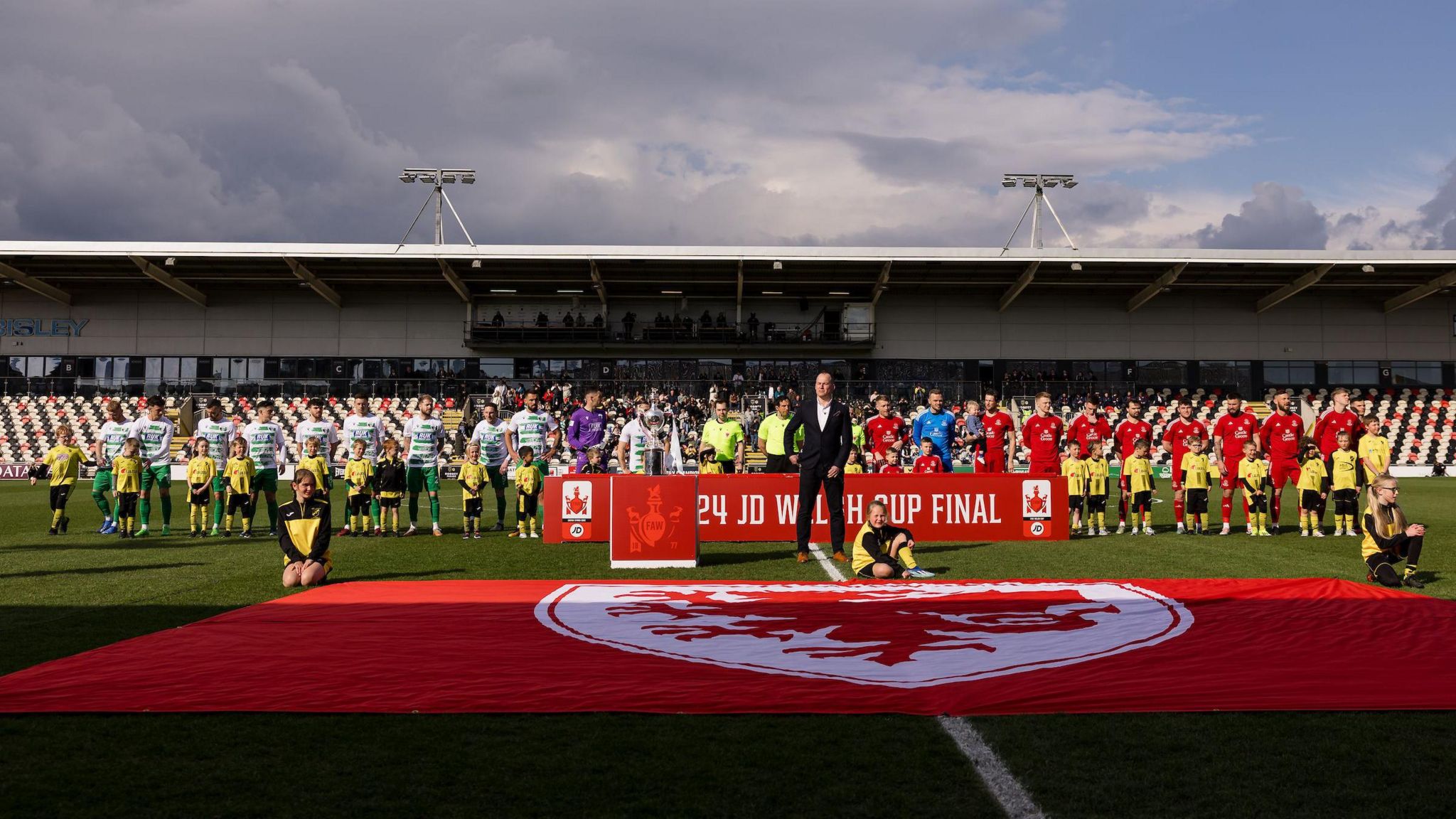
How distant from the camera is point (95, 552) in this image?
1188cm

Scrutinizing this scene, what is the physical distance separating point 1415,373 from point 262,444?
145ft

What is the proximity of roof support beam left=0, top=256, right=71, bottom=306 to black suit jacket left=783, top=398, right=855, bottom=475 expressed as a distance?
3867cm

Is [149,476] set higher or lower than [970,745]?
higher

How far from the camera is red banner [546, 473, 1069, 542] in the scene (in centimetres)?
1305

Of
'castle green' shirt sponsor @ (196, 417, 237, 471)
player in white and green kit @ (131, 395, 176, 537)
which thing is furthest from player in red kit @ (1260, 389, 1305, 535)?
player in white and green kit @ (131, 395, 176, 537)

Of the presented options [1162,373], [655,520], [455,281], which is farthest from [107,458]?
[1162,373]

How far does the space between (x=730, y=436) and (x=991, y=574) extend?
5.48m

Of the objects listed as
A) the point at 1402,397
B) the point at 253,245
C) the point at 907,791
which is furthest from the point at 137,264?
the point at 1402,397

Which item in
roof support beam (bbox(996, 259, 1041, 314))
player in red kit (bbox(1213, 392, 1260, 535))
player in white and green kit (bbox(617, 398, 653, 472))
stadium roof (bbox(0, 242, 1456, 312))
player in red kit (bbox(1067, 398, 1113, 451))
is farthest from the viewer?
roof support beam (bbox(996, 259, 1041, 314))

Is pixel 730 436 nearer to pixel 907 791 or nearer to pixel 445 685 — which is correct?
pixel 445 685

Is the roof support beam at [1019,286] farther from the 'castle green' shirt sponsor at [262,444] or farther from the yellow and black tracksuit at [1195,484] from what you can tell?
the 'castle green' shirt sponsor at [262,444]

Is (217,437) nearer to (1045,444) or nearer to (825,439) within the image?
(825,439)

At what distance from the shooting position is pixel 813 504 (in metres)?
10.8

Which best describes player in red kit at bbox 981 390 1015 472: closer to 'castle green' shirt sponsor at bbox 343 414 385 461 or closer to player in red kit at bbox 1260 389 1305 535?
player in red kit at bbox 1260 389 1305 535
